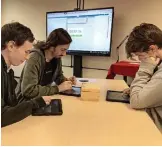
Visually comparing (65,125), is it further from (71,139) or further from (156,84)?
(156,84)

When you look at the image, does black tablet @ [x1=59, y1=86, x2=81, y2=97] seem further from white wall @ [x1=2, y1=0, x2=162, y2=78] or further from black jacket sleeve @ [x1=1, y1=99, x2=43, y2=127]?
white wall @ [x1=2, y1=0, x2=162, y2=78]

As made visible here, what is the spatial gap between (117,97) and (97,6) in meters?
2.69

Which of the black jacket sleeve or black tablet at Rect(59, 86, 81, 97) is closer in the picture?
the black jacket sleeve

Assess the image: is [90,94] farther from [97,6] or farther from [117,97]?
[97,6]

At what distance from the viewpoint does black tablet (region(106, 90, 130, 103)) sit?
62.6 inches

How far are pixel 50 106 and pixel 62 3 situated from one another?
3.30 m

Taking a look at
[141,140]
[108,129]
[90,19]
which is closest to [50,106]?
[108,129]

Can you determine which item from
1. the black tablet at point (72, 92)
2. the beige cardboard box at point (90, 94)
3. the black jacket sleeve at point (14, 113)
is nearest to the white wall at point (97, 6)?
the black tablet at point (72, 92)

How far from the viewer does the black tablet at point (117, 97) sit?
1.59 metres

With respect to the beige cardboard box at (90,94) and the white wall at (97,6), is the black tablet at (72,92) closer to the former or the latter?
the beige cardboard box at (90,94)

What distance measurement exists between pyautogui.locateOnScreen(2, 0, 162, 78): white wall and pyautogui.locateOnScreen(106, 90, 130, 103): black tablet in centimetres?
225

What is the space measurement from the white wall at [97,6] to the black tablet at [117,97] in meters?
2.25

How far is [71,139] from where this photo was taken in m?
0.96

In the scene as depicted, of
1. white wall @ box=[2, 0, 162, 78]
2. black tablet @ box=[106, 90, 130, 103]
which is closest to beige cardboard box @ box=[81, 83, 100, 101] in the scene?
black tablet @ box=[106, 90, 130, 103]
